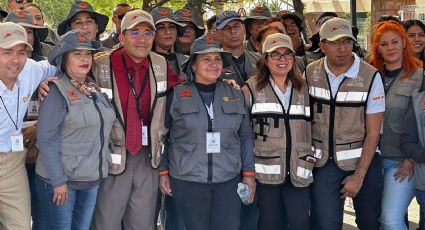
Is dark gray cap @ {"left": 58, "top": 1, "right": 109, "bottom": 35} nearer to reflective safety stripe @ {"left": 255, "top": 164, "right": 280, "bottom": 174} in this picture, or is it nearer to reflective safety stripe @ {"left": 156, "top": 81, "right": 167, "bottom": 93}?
reflective safety stripe @ {"left": 156, "top": 81, "right": 167, "bottom": 93}

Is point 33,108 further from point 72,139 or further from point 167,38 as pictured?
point 167,38

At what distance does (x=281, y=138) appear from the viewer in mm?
4520

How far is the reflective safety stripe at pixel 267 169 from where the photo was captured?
4.54 m

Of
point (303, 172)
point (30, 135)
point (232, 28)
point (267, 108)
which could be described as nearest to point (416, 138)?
point (303, 172)

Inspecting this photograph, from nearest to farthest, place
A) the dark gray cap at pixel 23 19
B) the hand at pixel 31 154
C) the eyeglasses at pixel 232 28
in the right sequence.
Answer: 1. the hand at pixel 31 154
2. the dark gray cap at pixel 23 19
3. the eyeglasses at pixel 232 28

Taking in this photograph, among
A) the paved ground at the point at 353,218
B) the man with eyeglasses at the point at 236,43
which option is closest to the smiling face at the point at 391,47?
the man with eyeglasses at the point at 236,43

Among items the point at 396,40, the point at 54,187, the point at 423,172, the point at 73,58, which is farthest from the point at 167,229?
the point at 396,40

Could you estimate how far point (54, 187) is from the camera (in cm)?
410

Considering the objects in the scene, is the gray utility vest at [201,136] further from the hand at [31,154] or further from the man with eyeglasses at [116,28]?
the man with eyeglasses at [116,28]

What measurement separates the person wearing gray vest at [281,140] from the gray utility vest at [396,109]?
0.75 m

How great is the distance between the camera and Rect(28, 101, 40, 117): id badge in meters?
4.41

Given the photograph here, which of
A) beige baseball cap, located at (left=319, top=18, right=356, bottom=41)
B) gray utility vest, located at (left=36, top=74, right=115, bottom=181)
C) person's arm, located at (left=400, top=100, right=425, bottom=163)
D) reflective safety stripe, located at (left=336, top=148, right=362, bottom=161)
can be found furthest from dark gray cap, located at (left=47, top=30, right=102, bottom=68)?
person's arm, located at (left=400, top=100, right=425, bottom=163)

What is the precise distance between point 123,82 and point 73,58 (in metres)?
0.49

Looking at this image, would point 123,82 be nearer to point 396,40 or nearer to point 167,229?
point 167,229
